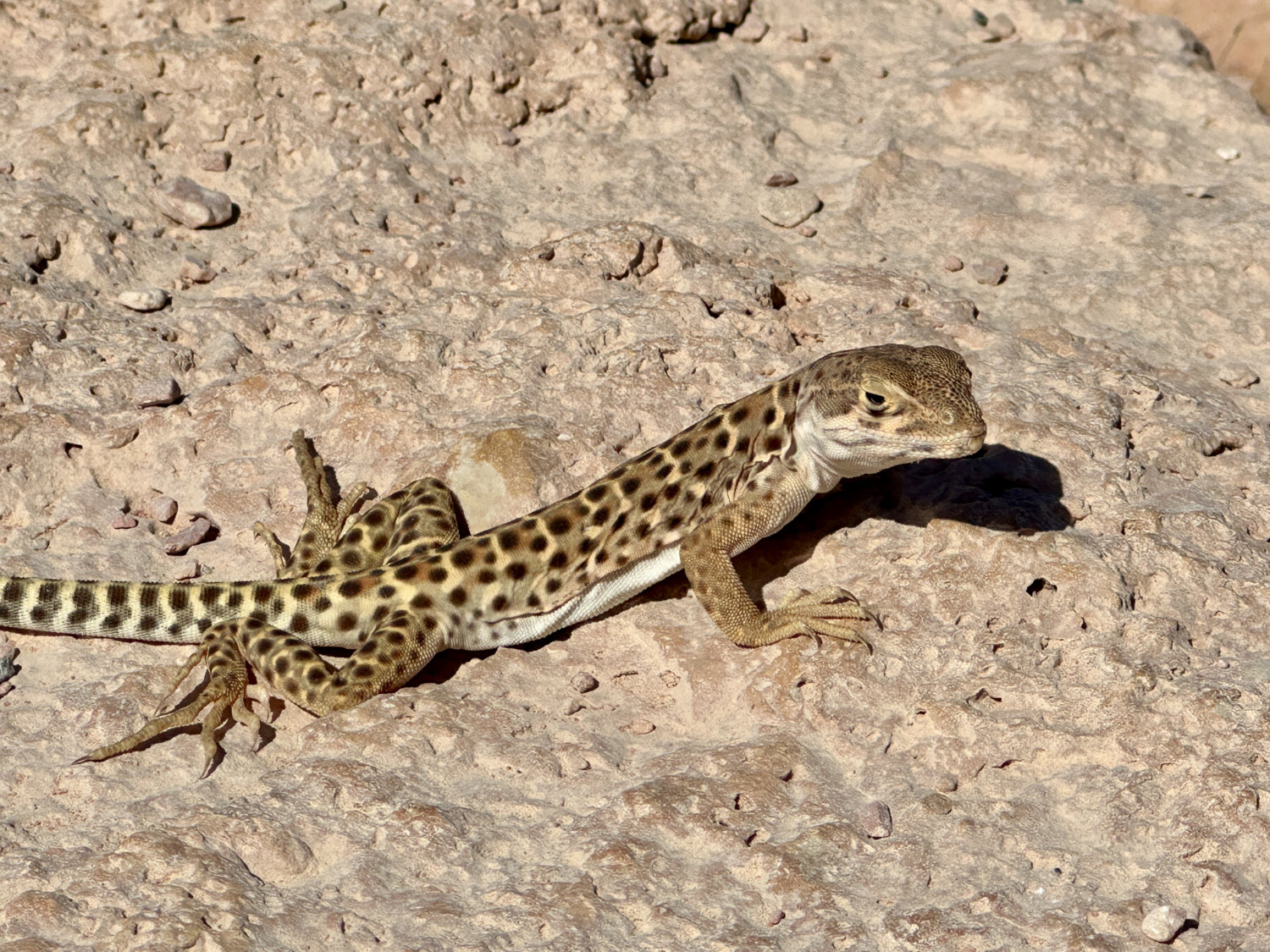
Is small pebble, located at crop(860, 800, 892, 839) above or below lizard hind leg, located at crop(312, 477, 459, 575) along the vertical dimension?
below

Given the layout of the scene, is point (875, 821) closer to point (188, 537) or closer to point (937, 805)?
point (937, 805)

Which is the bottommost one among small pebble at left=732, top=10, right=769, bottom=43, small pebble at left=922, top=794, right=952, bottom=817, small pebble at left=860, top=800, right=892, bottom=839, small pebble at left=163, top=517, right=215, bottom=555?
small pebble at left=922, top=794, right=952, bottom=817

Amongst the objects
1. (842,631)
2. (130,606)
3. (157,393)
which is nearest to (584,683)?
(842,631)

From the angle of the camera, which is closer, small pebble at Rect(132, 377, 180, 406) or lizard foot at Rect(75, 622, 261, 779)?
lizard foot at Rect(75, 622, 261, 779)

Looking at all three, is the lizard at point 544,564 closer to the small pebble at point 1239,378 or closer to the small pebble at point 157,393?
the small pebble at point 157,393

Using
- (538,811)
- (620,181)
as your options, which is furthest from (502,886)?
(620,181)

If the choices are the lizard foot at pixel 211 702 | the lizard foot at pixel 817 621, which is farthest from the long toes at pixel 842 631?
the lizard foot at pixel 211 702

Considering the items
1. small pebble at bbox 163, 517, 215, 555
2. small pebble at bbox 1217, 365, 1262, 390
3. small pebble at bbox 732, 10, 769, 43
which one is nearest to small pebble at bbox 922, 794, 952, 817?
small pebble at bbox 1217, 365, 1262, 390

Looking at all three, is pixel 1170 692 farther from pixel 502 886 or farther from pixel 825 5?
pixel 825 5

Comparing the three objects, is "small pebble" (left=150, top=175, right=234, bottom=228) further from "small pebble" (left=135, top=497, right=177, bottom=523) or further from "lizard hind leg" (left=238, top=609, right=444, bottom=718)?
"lizard hind leg" (left=238, top=609, right=444, bottom=718)
